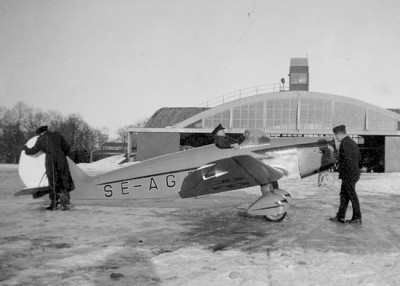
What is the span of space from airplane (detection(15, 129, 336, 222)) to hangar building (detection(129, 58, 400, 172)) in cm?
2384

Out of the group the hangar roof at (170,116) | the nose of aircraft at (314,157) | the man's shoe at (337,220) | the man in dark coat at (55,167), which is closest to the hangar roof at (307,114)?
the hangar roof at (170,116)

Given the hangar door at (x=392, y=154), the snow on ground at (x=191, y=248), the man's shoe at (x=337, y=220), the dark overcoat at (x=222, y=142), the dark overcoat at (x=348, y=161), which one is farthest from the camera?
the hangar door at (x=392, y=154)

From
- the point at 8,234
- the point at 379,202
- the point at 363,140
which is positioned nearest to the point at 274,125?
the point at 363,140

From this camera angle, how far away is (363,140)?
37.4 metres

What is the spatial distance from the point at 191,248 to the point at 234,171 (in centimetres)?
205

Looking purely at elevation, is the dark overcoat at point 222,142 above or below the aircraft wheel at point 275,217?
above

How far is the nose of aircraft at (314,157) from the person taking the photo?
675 cm

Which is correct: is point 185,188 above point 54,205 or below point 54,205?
above

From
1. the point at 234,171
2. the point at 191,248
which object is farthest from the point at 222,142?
the point at 191,248

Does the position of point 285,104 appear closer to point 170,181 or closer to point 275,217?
point 275,217

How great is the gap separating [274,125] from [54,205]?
26061mm

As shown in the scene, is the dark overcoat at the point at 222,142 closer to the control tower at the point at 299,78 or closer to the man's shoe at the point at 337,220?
the man's shoe at the point at 337,220

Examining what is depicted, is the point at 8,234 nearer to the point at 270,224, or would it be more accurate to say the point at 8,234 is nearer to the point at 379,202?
the point at 270,224

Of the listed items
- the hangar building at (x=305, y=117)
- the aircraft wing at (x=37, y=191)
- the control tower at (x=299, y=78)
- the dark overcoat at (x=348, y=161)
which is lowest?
the aircraft wing at (x=37, y=191)
